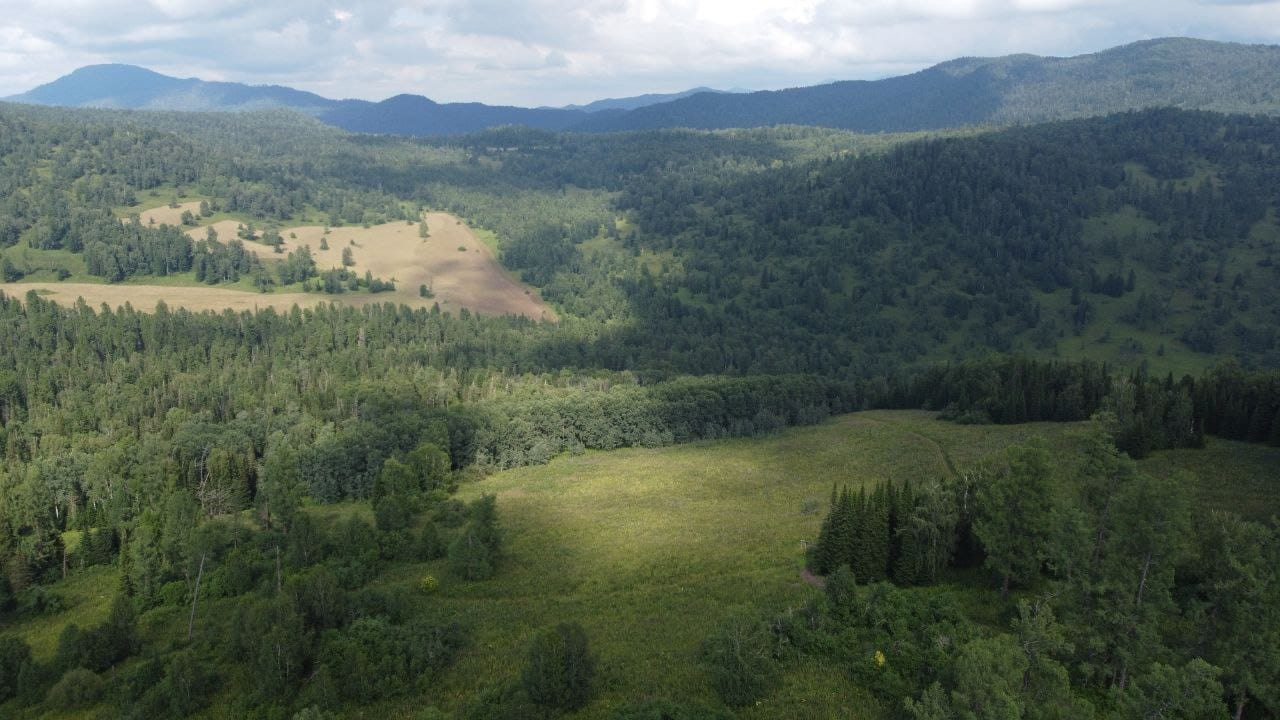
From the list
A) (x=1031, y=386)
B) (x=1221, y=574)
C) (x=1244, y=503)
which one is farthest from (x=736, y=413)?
(x=1221, y=574)

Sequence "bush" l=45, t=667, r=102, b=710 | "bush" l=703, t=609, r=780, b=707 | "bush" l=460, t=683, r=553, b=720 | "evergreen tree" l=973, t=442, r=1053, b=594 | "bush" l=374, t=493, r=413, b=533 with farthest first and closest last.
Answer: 1. "bush" l=374, t=493, r=413, b=533
2. "bush" l=45, t=667, r=102, b=710
3. "evergreen tree" l=973, t=442, r=1053, b=594
4. "bush" l=703, t=609, r=780, b=707
5. "bush" l=460, t=683, r=553, b=720

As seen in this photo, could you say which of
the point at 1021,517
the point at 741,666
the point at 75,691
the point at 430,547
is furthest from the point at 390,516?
the point at 1021,517

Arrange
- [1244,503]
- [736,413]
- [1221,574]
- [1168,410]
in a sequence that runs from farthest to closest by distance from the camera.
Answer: [736,413]
[1168,410]
[1244,503]
[1221,574]

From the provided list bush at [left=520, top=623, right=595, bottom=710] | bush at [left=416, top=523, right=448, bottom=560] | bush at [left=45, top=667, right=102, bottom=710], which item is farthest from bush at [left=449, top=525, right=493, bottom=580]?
bush at [left=45, top=667, right=102, bottom=710]

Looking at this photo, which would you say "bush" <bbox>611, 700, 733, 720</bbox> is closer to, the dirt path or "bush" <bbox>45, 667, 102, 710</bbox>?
"bush" <bbox>45, 667, 102, 710</bbox>

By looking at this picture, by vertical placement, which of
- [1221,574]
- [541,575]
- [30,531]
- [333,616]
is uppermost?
[1221,574]

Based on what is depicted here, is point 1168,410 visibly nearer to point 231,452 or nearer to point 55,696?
point 55,696
